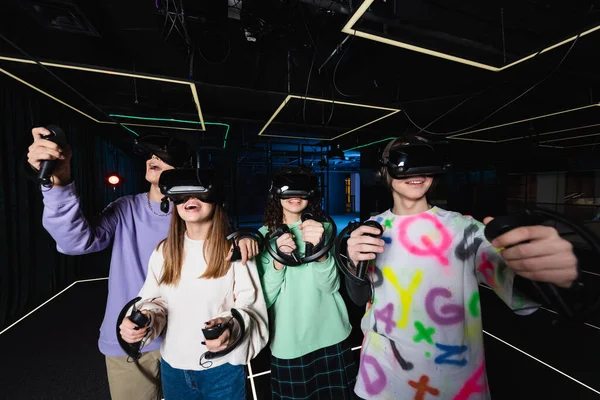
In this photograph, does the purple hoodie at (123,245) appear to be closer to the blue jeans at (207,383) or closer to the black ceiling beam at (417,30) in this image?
the blue jeans at (207,383)

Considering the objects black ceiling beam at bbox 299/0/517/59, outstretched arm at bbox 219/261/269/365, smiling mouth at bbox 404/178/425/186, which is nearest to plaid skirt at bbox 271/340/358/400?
outstretched arm at bbox 219/261/269/365

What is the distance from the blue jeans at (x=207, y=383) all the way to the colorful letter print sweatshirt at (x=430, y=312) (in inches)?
19.7

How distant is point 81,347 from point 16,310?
1.45m

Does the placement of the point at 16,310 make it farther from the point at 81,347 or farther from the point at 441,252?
the point at 441,252

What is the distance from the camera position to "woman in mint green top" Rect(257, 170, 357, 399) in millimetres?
1171

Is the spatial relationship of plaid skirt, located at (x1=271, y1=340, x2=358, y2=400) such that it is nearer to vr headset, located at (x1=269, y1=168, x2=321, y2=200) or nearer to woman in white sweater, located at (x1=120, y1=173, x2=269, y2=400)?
woman in white sweater, located at (x1=120, y1=173, x2=269, y2=400)

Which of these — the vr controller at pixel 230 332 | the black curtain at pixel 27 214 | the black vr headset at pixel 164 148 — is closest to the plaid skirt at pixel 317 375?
the vr controller at pixel 230 332

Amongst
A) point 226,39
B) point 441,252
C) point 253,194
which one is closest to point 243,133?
point 226,39

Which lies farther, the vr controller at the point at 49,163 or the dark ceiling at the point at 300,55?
the dark ceiling at the point at 300,55

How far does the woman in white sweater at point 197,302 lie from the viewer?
39.0 inches

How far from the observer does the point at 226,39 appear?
2533 mm

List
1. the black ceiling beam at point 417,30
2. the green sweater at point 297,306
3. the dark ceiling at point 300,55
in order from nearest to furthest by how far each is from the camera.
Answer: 1. the green sweater at point 297,306
2. the black ceiling beam at point 417,30
3. the dark ceiling at point 300,55

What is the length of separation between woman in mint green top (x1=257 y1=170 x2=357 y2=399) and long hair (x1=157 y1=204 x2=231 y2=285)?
0.71ft

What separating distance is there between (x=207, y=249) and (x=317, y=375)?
0.93m
